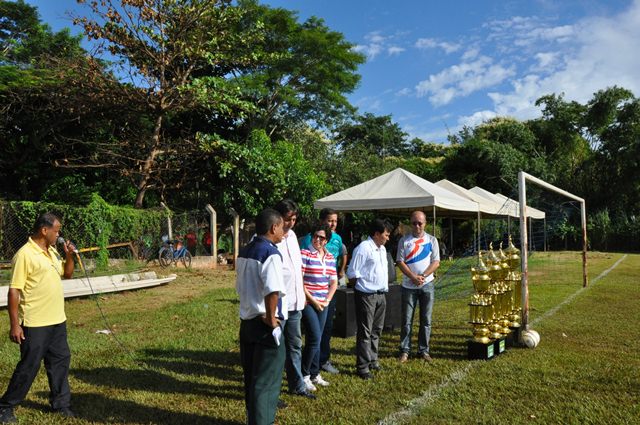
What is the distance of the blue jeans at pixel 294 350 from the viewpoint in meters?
4.45

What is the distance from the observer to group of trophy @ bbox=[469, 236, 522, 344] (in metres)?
5.76

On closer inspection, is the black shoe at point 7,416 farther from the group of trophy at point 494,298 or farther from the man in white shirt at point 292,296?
the group of trophy at point 494,298

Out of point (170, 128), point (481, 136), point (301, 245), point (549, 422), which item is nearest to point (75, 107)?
point (170, 128)

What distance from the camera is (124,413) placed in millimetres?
4215

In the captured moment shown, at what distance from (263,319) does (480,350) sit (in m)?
3.13

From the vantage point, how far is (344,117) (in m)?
28.1

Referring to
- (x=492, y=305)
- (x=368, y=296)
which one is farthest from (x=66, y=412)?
(x=492, y=305)

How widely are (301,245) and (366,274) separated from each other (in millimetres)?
731

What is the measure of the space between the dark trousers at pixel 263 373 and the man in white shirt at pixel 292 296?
2.35ft

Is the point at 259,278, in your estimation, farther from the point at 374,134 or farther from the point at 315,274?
the point at 374,134

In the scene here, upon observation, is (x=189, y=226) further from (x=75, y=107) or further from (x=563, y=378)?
(x=563, y=378)

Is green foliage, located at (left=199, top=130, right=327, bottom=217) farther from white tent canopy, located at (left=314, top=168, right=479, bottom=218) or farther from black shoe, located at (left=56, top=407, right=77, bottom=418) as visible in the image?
black shoe, located at (left=56, top=407, right=77, bottom=418)

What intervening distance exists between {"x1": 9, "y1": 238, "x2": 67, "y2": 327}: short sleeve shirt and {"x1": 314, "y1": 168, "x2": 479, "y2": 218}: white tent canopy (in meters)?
8.83

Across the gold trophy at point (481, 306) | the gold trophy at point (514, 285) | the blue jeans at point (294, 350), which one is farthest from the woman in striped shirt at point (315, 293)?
the gold trophy at point (514, 285)
